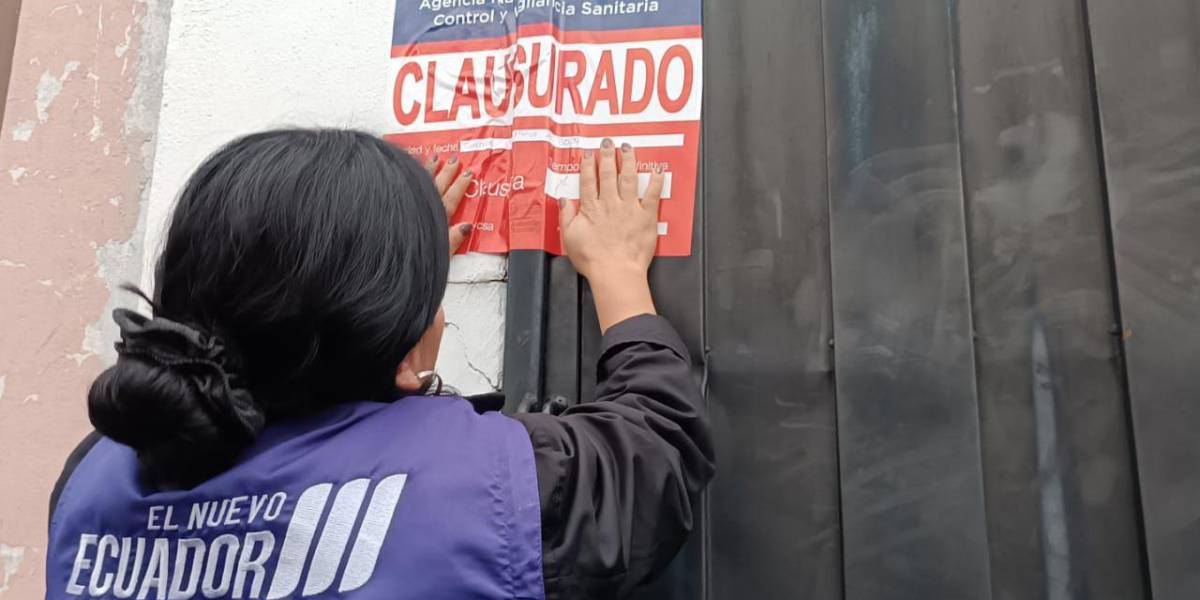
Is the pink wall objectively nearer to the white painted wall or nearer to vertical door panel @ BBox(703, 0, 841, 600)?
the white painted wall

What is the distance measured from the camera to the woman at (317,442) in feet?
2.45

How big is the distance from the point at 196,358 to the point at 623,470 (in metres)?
0.43

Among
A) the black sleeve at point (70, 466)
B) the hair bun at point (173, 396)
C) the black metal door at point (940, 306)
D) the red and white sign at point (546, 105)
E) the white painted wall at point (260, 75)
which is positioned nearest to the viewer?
the hair bun at point (173, 396)

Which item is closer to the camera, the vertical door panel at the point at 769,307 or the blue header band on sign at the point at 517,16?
the vertical door panel at the point at 769,307

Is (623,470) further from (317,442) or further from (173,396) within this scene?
(173,396)

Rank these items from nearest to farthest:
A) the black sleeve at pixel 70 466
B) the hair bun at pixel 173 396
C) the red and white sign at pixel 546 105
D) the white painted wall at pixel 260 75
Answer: the hair bun at pixel 173 396 → the black sleeve at pixel 70 466 → the red and white sign at pixel 546 105 → the white painted wall at pixel 260 75

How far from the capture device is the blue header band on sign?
127 cm

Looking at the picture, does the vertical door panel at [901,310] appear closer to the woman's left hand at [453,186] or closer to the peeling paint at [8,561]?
the woman's left hand at [453,186]

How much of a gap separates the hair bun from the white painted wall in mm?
656

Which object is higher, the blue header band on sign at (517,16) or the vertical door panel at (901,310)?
the blue header band on sign at (517,16)

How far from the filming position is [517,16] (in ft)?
4.28

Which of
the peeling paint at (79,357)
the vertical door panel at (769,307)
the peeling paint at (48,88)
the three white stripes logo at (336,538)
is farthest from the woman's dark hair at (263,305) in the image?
the peeling paint at (48,88)

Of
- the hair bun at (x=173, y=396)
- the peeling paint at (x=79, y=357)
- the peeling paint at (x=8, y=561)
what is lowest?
the peeling paint at (x=8, y=561)

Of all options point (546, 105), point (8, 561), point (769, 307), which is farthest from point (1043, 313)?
point (8, 561)
